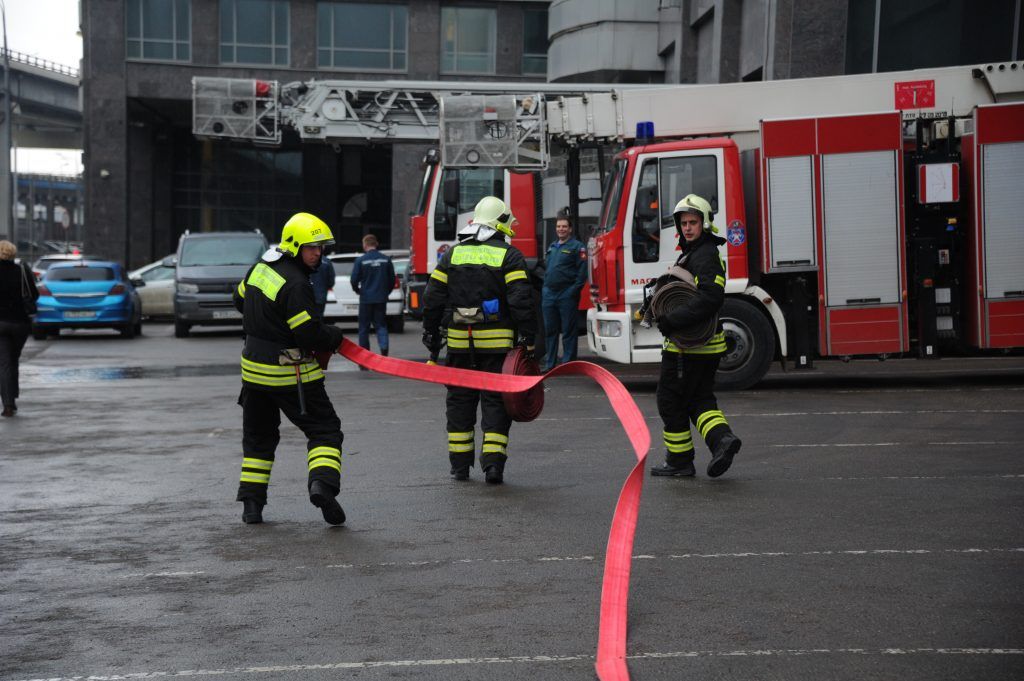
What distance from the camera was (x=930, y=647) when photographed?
489 centimetres

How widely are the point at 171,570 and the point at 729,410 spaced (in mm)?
7124

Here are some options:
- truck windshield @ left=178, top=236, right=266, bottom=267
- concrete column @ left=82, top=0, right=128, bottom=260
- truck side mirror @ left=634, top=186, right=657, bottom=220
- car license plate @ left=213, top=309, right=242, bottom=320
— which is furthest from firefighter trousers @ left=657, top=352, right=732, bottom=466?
concrete column @ left=82, top=0, right=128, bottom=260

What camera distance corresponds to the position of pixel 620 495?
6.87m

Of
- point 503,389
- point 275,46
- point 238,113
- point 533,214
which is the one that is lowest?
point 503,389

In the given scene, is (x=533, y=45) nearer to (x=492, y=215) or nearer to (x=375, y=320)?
(x=375, y=320)

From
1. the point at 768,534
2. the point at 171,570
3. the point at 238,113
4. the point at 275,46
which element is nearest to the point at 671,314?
the point at 768,534

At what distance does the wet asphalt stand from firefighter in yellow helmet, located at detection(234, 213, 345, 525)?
298 millimetres

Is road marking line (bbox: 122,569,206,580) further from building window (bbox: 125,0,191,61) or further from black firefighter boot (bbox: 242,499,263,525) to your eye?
building window (bbox: 125,0,191,61)

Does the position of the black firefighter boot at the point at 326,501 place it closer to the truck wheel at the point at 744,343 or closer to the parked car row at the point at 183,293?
the truck wheel at the point at 744,343

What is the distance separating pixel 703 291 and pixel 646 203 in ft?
17.9

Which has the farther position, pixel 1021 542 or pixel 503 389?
pixel 503 389

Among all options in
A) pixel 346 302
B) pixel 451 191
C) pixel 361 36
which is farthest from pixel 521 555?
pixel 361 36

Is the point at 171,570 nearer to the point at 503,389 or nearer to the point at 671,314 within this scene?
the point at 503,389

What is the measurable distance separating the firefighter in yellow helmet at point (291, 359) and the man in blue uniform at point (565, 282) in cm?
865
